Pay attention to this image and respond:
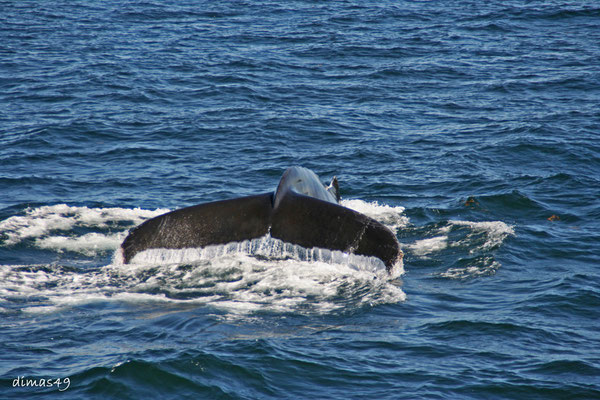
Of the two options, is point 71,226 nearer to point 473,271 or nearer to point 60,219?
point 60,219

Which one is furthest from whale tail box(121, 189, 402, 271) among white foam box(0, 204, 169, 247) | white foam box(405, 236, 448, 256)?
white foam box(0, 204, 169, 247)

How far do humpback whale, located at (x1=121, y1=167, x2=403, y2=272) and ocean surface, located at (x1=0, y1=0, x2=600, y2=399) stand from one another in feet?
0.63

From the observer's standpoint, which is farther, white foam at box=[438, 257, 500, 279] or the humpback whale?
white foam at box=[438, 257, 500, 279]

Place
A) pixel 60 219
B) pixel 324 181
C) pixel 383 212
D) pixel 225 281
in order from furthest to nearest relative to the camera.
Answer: pixel 324 181 < pixel 383 212 < pixel 60 219 < pixel 225 281

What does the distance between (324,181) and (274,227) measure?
632 centimetres

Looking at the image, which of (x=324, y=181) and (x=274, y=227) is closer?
(x=274, y=227)

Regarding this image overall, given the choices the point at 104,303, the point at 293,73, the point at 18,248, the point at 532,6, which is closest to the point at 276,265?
the point at 104,303

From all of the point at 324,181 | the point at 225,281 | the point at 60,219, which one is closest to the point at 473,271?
the point at 225,281

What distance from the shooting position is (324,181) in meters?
15.4

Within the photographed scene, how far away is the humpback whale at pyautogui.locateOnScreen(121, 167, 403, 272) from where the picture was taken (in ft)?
28.5

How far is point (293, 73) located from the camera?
25.3 meters

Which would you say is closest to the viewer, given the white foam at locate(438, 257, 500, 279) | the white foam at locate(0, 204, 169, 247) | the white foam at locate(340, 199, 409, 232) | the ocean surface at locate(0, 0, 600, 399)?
the ocean surface at locate(0, 0, 600, 399)

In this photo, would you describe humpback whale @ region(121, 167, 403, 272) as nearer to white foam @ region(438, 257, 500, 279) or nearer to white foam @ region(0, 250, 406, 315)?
white foam @ region(0, 250, 406, 315)

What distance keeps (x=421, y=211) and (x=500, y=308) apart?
4461mm
